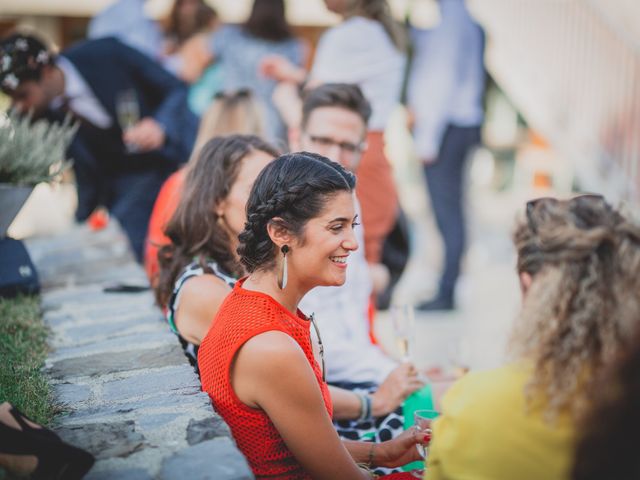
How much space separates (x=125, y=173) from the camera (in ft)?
16.1

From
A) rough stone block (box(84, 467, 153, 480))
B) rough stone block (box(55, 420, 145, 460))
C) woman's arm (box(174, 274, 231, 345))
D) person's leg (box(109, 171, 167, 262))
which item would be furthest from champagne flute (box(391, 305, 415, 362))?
person's leg (box(109, 171, 167, 262))

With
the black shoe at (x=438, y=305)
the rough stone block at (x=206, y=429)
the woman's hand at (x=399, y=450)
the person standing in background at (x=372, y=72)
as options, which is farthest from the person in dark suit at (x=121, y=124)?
the woman's hand at (x=399, y=450)

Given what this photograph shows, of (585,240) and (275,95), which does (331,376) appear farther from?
(275,95)

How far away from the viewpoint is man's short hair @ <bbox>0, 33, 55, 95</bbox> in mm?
3723

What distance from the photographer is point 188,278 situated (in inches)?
97.9

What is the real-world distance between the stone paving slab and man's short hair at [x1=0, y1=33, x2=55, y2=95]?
3.60 ft

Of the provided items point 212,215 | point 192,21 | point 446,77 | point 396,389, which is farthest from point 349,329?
point 192,21

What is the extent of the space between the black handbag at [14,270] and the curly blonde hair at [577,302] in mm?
2314

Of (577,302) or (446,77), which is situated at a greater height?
(577,302)

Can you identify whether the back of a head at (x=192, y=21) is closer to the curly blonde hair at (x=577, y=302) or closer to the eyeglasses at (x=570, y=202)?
the eyeglasses at (x=570, y=202)

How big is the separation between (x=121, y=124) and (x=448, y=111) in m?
2.50

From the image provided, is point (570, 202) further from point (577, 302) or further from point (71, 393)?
point (71, 393)

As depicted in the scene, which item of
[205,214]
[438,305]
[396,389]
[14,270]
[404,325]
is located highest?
[205,214]

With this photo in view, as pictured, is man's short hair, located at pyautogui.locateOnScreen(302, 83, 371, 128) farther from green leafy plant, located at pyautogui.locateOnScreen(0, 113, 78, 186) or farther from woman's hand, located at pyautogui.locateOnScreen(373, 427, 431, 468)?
woman's hand, located at pyautogui.locateOnScreen(373, 427, 431, 468)
